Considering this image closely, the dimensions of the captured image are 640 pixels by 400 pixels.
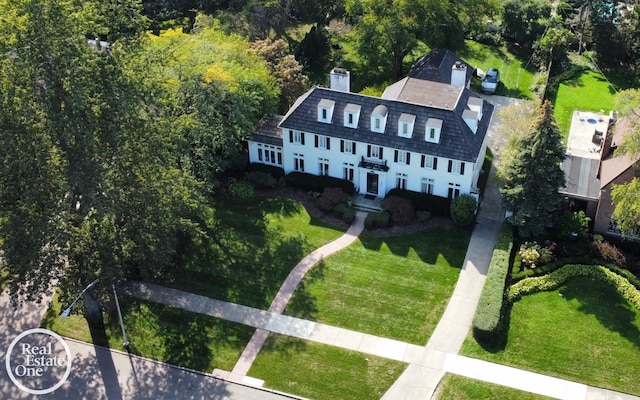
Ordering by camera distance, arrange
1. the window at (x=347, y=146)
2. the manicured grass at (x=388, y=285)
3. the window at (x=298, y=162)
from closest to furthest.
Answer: the manicured grass at (x=388, y=285) < the window at (x=347, y=146) < the window at (x=298, y=162)

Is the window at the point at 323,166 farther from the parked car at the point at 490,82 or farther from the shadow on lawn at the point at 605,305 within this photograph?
the parked car at the point at 490,82

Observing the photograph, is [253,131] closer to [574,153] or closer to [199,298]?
[199,298]

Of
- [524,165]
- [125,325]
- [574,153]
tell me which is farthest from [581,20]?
[125,325]

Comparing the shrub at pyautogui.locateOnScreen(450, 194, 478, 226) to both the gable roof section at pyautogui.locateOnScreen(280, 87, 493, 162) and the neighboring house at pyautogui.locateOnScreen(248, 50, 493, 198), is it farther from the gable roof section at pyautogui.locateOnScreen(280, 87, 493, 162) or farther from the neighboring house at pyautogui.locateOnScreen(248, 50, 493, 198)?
the gable roof section at pyautogui.locateOnScreen(280, 87, 493, 162)

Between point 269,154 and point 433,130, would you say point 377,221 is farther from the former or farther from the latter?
point 269,154

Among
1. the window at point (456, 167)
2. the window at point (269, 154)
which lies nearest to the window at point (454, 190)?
the window at point (456, 167)

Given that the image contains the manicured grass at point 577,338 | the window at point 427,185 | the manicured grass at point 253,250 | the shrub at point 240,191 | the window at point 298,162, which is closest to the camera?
the manicured grass at point 577,338

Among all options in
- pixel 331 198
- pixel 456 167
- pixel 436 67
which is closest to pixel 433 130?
pixel 456 167
